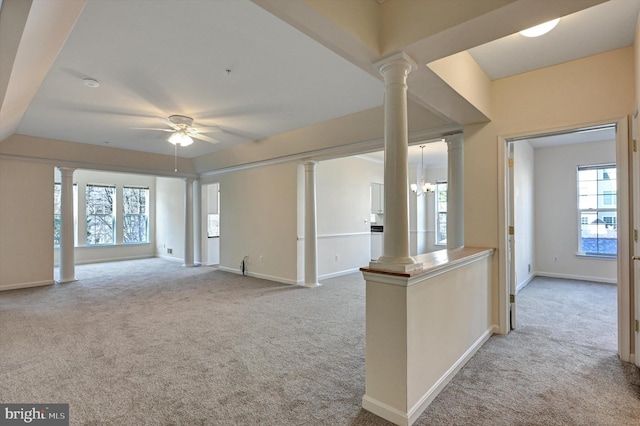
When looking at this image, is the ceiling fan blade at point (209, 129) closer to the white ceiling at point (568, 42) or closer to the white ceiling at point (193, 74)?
the white ceiling at point (193, 74)

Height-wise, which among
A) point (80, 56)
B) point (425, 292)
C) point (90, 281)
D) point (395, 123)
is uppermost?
point (80, 56)

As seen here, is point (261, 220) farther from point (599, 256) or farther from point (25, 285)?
point (599, 256)

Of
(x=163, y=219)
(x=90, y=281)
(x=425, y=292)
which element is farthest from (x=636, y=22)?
(x=163, y=219)

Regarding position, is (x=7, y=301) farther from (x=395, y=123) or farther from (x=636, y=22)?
(x=636, y=22)

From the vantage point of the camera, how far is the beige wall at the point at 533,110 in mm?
2578

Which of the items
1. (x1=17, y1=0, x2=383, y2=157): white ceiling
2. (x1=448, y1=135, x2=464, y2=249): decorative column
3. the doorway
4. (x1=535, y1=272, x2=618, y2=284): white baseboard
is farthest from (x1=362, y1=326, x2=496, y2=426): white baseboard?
the doorway

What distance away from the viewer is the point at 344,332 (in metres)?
3.22

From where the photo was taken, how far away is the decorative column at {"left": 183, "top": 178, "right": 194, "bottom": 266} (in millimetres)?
7590

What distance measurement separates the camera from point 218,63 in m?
2.74

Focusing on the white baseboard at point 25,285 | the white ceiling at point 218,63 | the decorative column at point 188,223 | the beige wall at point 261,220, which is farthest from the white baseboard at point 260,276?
the white baseboard at point 25,285

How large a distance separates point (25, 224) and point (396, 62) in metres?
6.65

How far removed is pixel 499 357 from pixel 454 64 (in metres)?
2.48

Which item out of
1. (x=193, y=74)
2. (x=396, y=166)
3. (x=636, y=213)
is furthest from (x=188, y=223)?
(x=636, y=213)

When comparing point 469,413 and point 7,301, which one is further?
point 7,301
